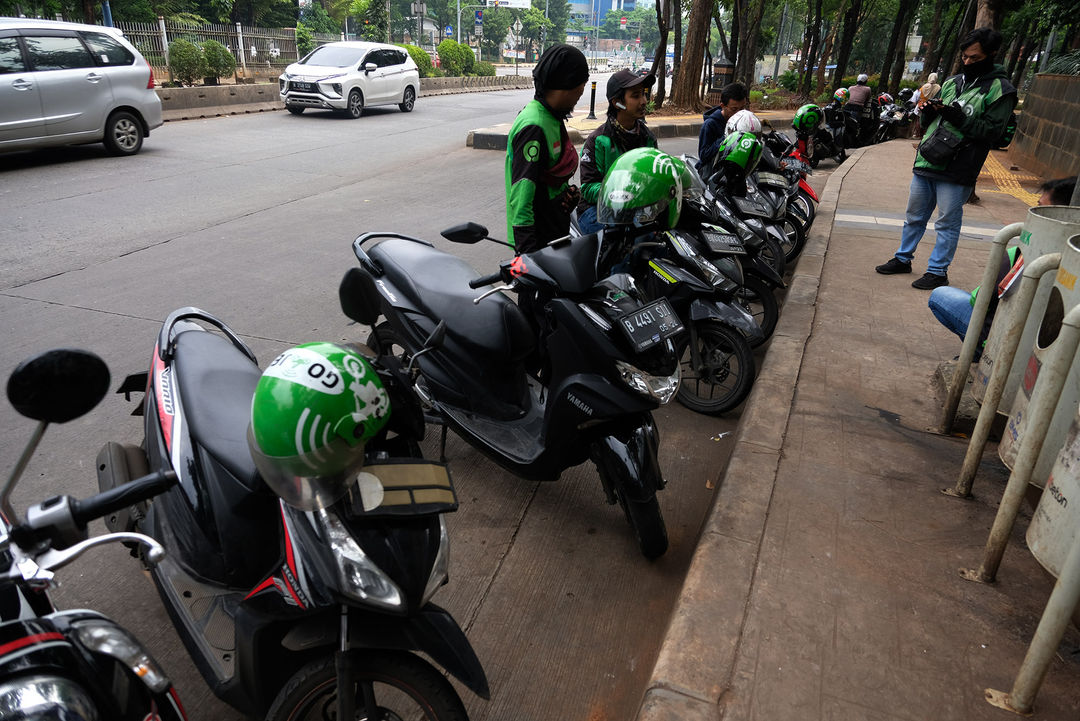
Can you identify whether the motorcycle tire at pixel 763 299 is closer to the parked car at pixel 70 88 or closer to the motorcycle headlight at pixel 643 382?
the motorcycle headlight at pixel 643 382

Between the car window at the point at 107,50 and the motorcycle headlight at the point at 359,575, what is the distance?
35.4 ft

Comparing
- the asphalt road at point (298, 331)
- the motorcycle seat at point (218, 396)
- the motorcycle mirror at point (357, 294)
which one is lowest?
the asphalt road at point (298, 331)

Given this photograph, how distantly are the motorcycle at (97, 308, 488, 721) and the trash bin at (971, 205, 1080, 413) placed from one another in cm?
239

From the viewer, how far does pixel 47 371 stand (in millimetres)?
1341

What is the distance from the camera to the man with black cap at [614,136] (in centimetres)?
451

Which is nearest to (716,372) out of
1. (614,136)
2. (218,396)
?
(614,136)

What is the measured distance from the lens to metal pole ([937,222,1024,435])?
333 centimetres

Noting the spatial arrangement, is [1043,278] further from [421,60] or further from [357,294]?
[421,60]

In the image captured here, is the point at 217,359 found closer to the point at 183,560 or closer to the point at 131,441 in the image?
the point at 183,560

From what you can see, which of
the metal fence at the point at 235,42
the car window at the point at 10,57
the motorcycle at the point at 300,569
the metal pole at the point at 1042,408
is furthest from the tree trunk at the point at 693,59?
the motorcycle at the point at 300,569

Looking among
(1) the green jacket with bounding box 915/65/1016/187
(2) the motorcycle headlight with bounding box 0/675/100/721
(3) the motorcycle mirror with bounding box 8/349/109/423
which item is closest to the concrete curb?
(2) the motorcycle headlight with bounding box 0/675/100/721

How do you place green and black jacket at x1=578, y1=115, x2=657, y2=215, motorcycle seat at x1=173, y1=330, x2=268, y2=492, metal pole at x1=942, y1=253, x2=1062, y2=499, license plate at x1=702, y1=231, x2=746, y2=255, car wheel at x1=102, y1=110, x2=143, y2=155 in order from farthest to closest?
car wheel at x1=102, y1=110, x2=143, y2=155 < green and black jacket at x1=578, y1=115, x2=657, y2=215 < license plate at x1=702, y1=231, x2=746, y2=255 < metal pole at x1=942, y1=253, x2=1062, y2=499 < motorcycle seat at x1=173, y1=330, x2=268, y2=492

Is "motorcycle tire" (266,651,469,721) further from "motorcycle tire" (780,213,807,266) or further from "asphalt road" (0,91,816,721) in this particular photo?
"motorcycle tire" (780,213,807,266)

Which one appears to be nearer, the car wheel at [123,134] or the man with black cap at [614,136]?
the man with black cap at [614,136]
